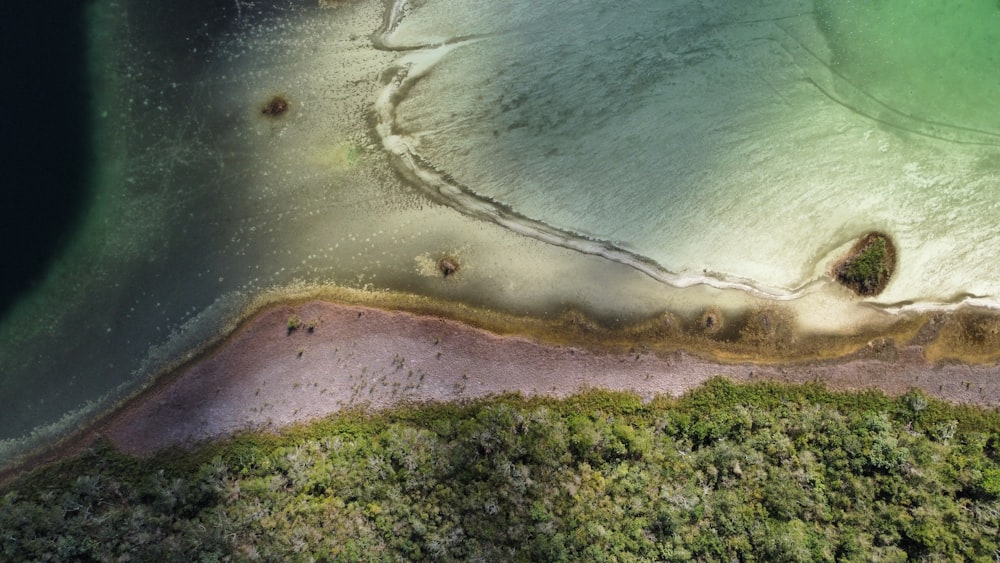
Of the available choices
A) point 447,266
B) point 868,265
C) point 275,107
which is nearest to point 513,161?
point 447,266

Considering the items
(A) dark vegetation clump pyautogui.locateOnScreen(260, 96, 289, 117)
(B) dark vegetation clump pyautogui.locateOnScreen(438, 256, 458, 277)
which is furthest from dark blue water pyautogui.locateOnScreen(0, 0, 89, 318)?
(B) dark vegetation clump pyautogui.locateOnScreen(438, 256, 458, 277)

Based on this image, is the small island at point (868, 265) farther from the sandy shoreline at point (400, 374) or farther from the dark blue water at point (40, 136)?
the dark blue water at point (40, 136)

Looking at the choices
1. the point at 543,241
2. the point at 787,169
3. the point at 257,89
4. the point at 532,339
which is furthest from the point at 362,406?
the point at 787,169

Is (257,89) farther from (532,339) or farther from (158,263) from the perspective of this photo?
(532,339)

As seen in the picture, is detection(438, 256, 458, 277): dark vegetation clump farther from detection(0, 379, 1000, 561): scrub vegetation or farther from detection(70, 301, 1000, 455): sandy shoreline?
detection(0, 379, 1000, 561): scrub vegetation

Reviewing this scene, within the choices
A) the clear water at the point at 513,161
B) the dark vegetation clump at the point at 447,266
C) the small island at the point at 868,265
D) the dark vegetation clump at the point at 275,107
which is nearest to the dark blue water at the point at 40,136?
the clear water at the point at 513,161

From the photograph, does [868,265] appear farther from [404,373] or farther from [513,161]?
[404,373]
